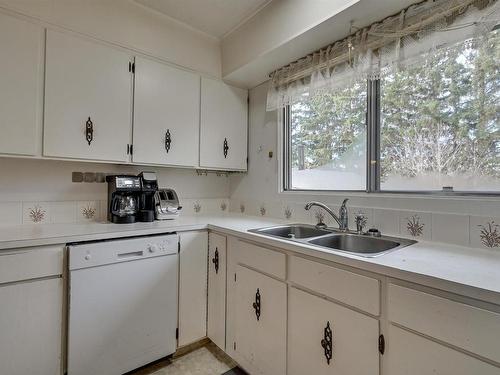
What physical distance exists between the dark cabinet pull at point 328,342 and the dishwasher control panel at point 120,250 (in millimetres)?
1020

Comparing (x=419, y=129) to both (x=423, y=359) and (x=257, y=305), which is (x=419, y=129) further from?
(x=257, y=305)

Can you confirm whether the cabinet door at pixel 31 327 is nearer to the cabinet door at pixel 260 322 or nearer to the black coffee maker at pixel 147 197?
the black coffee maker at pixel 147 197

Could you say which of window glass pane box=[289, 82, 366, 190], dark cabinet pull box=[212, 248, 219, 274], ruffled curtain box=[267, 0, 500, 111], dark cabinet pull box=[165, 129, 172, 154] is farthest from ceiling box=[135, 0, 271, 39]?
dark cabinet pull box=[212, 248, 219, 274]

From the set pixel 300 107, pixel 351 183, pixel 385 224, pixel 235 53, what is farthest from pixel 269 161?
pixel 385 224

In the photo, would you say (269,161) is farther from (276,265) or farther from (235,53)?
(276,265)

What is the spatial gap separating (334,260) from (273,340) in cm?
62

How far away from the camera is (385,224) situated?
1557 mm

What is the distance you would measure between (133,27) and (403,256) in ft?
6.98

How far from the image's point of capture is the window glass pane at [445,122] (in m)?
1.26

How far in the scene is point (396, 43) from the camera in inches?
56.2

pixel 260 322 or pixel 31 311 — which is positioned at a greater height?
pixel 31 311

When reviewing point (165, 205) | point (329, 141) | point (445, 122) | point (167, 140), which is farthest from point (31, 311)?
point (445, 122)

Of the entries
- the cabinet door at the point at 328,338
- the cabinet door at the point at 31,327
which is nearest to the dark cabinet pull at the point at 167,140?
the cabinet door at the point at 31,327

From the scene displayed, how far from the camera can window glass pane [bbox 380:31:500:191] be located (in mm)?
1261
